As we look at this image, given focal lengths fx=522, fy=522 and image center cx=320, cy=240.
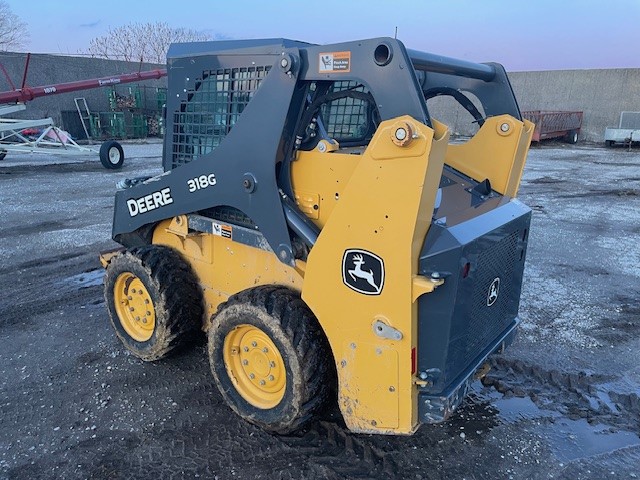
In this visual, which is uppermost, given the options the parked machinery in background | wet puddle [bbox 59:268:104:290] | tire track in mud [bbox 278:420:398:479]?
tire track in mud [bbox 278:420:398:479]

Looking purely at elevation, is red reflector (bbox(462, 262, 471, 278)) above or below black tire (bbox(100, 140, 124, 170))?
above

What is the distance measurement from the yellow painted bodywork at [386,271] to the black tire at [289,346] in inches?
5.0

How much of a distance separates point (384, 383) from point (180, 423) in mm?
1363

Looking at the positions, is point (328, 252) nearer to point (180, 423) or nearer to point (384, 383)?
point (384, 383)

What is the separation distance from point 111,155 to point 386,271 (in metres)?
12.7

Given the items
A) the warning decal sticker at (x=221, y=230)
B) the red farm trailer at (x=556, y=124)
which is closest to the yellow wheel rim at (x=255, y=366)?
the warning decal sticker at (x=221, y=230)

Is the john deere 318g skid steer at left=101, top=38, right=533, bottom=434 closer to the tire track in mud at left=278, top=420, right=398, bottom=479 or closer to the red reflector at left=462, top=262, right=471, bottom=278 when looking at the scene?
the red reflector at left=462, top=262, right=471, bottom=278

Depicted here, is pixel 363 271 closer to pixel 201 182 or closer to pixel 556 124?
pixel 201 182

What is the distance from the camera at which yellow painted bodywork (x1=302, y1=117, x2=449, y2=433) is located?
2281 millimetres

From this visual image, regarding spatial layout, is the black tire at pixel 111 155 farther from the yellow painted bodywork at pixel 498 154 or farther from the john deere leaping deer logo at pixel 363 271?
the john deere leaping deer logo at pixel 363 271

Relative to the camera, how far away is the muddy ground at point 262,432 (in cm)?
280

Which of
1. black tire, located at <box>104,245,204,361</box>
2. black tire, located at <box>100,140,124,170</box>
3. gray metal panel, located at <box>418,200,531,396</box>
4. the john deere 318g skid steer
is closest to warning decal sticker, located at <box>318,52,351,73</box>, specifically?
the john deere 318g skid steer

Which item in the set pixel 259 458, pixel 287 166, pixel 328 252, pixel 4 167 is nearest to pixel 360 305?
pixel 328 252

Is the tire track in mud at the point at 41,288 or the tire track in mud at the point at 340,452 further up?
the tire track in mud at the point at 340,452
